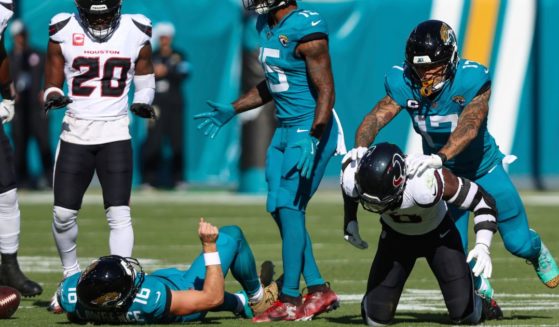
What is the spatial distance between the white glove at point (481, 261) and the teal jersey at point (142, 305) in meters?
1.38

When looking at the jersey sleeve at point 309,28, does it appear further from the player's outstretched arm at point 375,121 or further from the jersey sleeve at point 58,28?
A: the jersey sleeve at point 58,28

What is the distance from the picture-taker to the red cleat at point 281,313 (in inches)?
258

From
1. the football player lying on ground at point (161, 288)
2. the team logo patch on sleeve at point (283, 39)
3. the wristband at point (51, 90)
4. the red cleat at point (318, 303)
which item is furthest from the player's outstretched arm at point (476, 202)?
the wristband at point (51, 90)

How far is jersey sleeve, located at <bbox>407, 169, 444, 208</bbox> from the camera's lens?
591cm

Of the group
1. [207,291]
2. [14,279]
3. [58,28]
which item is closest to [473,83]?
[207,291]

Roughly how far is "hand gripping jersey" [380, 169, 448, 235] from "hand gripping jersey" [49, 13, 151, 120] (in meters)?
1.75

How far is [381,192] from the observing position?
5.87 meters

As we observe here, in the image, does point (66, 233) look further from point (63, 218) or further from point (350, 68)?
point (350, 68)

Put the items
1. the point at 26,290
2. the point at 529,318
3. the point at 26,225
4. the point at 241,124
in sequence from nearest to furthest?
the point at 529,318 < the point at 26,290 < the point at 26,225 < the point at 241,124

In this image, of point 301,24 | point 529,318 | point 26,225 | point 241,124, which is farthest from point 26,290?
point 241,124

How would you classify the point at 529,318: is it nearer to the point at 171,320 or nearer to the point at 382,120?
the point at 382,120

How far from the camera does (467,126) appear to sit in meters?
6.29

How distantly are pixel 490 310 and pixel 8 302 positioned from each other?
235 cm

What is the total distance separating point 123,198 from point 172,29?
10.1 metres
